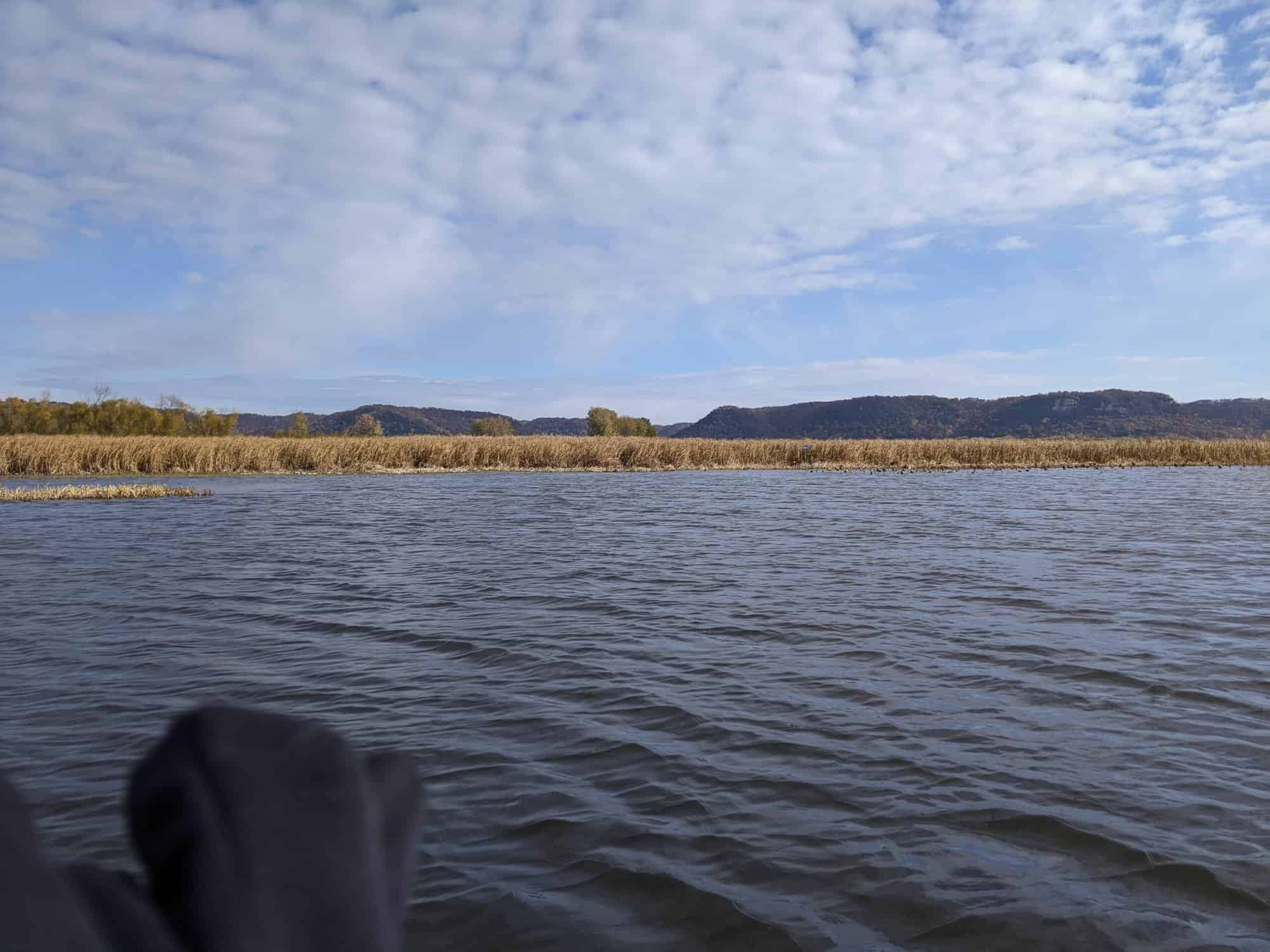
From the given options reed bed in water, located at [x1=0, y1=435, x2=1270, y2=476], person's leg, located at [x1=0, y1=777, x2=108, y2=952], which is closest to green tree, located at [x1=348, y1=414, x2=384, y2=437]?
reed bed in water, located at [x1=0, y1=435, x2=1270, y2=476]

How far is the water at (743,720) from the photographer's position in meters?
3.71

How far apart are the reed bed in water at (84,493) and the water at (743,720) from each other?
16.5 metres

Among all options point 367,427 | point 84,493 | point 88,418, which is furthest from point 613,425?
point 84,493

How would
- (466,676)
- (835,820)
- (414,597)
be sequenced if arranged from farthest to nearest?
(414,597) < (466,676) < (835,820)

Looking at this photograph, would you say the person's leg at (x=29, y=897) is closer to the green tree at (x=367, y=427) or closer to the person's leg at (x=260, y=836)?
the person's leg at (x=260, y=836)

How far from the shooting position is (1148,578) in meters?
11.6

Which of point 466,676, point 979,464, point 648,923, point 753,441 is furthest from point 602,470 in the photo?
point 648,923

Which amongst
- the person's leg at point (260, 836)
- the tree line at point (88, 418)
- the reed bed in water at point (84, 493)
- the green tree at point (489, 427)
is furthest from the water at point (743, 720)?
the green tree at point (489, 427)

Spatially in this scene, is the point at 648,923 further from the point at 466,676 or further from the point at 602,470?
the point at 602,470

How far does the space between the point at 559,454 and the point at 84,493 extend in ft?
90.3

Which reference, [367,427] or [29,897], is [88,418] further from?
[29,897]

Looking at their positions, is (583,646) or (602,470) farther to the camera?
(602,470)

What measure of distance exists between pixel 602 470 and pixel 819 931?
4942 cm

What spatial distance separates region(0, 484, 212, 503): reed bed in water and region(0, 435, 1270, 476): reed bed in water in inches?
501
